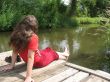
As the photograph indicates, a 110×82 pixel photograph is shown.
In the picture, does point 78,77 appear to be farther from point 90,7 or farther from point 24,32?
point 90,7

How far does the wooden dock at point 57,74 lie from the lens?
3938mm

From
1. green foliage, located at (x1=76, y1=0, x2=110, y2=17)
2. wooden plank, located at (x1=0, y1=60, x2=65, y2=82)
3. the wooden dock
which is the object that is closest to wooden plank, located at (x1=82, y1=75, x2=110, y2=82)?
the wooden dock

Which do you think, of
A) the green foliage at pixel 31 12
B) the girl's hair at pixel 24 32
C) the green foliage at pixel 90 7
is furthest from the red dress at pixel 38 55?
the green foliage at pixel 90 7

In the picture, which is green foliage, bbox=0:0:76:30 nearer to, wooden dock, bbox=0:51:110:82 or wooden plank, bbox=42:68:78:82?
wooden dock, bbox=0:51:110:82

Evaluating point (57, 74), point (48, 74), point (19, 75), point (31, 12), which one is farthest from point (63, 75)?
point (31, 12)

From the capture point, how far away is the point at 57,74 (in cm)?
416

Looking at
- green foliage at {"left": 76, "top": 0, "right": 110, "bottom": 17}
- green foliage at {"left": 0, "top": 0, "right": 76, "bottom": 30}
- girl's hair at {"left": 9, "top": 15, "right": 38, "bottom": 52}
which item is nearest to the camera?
girl's hair at {"left": 9, "top": 15, "right": 38, "bottom": 52}

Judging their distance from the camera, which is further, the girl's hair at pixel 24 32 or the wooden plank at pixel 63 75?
the wooden plank at pixel 63 75

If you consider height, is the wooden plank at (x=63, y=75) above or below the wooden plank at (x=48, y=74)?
below

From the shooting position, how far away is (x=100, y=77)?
14.1 ft

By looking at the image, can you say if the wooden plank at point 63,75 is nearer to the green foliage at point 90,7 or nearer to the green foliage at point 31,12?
the green foliage at point 31,12

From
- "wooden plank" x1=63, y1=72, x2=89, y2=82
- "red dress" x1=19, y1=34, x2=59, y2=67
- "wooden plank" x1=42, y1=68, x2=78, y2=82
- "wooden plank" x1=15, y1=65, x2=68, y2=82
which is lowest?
"wooden plank" x1=63, y1=72, x2=89, y2=82

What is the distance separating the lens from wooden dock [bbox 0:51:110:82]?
12.9 feet

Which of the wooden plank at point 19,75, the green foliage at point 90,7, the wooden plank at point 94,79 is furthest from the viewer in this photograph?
the green foliage at point 90,7
